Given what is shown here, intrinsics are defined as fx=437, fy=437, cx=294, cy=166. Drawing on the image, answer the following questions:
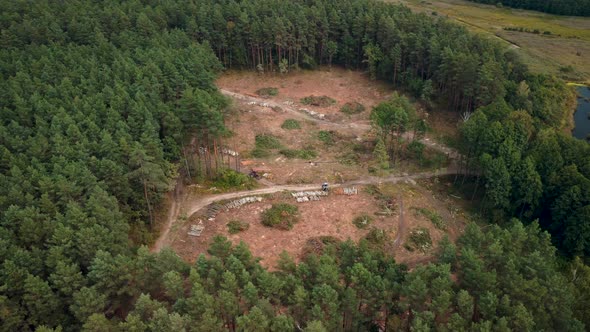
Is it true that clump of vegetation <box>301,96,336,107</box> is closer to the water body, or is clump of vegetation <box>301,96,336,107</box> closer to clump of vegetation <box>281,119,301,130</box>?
clump of vegetation <box>281,119,301,130</box>

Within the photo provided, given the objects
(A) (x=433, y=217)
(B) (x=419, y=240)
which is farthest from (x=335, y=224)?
(A) (x=433, y=217)

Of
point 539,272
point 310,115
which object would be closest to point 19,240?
point 539,272

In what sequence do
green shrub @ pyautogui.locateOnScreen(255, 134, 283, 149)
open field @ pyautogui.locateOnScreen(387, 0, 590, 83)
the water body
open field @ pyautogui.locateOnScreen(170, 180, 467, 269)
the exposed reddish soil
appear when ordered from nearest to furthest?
1. open field @ pyautogui.locateOnScreen(170, 180, 467, 269)
2. green shrub @ pyautogui.locateOnScreen(255, 134, 283, 149)
3. the water body
4. the exposed reddish soil
5. open field @ pyautogui.locateOnScreen(387, 0, 590, 83)

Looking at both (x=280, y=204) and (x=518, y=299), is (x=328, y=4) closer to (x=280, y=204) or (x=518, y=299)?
(x=280, y=204)

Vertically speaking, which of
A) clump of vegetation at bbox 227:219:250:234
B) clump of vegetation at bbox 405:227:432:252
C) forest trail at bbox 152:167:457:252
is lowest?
clump of vegetation at bbox 405:227:432:252

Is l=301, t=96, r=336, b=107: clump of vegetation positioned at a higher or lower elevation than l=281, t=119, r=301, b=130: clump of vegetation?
higher

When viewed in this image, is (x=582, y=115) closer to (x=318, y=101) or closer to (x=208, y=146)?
(x=318, y=101)

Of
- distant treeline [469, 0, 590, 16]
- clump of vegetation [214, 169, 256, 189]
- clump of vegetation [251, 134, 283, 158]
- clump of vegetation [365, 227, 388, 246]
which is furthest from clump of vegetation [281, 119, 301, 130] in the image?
distant treeline [469, 0, 590, 16]
